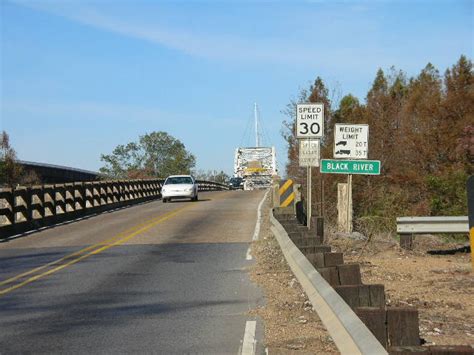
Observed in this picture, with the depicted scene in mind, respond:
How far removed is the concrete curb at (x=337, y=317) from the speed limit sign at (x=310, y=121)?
708 centimetres

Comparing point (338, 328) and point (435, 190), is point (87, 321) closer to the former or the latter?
point (338, 328)

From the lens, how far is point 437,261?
12.7 metres

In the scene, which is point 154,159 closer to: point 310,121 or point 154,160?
point 154,160

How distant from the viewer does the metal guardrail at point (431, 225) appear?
45.0 feet

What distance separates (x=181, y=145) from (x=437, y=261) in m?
85.2

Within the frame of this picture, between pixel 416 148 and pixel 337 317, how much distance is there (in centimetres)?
3157

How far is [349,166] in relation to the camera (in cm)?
1606

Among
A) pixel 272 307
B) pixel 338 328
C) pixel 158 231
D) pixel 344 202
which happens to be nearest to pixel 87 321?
pixel 272 307

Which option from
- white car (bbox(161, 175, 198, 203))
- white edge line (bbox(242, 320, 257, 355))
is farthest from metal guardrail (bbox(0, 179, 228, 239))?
white edge line (bbox(242, 320, 257, 355))

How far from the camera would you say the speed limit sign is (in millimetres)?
14852

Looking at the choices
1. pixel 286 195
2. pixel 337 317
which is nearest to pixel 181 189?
pixel 286 195

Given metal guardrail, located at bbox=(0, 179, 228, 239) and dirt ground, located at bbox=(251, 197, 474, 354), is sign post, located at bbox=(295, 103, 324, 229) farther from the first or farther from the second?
metal guardrail, located at bbox=(0, 179, 228, 239)

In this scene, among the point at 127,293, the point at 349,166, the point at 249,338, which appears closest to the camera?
the point at 249,338

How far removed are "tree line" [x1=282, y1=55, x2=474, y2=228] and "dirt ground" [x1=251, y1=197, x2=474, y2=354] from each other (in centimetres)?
991
